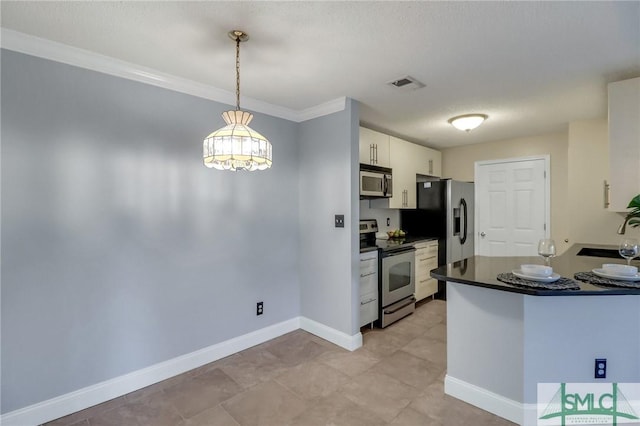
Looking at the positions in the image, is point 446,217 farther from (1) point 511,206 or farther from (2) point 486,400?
(2) point 486,400

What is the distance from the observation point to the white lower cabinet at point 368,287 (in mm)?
3154

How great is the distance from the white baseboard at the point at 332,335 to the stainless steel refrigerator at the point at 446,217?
209 centimetres

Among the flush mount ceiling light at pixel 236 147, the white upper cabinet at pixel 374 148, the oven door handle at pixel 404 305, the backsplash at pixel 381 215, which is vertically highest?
the white upper cabinet at pixel 374 148

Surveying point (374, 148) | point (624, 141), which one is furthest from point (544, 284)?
point (374, 148)

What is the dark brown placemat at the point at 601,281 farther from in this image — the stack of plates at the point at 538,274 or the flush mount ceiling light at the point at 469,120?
the flush mount ceiling light at the point at 469,120

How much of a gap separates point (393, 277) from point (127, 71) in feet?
10.3

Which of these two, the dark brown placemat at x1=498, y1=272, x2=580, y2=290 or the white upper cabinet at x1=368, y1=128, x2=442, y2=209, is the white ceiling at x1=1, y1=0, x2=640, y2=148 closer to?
the white upper cabinet at x1=368, y1=128, x2=442, y2=209

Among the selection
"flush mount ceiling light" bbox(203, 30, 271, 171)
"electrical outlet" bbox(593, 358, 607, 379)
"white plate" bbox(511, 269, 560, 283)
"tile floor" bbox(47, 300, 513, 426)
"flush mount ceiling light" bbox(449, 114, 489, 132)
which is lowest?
"tile floor" bbox(47, 300, 513, 426)

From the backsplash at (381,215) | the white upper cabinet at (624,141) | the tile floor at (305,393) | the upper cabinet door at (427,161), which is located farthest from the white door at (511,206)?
the tile floor at (305,393)

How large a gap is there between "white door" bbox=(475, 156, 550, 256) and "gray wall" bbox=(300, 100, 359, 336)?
113 inches

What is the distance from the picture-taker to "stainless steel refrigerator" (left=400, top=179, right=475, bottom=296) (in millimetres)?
4285

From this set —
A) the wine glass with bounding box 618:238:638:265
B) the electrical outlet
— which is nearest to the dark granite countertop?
the wine glass with bounding box 618:238:638:265

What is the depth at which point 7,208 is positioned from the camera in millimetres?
1801

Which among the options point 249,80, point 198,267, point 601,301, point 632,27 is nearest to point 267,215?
point 198,267
